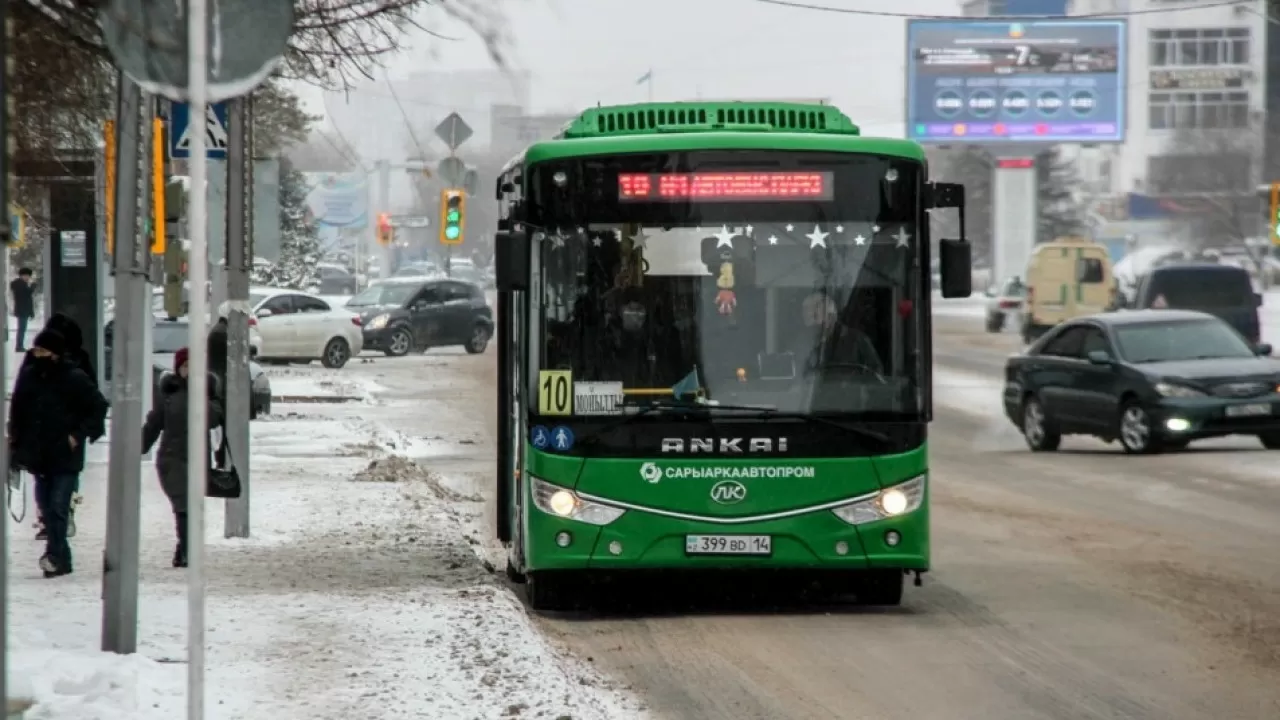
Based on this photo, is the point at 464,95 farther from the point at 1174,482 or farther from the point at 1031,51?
the point at 1031,51

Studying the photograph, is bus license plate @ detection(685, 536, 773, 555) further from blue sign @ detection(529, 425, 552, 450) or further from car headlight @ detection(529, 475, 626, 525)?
blue sign @ detection(529, 425, 552, 450)

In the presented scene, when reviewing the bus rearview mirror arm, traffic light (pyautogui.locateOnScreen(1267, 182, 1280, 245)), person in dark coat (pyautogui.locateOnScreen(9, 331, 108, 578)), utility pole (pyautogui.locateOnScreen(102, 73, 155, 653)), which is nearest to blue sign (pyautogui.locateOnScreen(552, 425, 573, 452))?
the bus rearview mirror arm

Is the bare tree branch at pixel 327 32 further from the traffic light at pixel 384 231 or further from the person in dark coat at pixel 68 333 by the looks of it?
the traffic light at pixel 384 231

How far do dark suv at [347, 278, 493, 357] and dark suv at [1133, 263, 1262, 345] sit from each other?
17.5 m

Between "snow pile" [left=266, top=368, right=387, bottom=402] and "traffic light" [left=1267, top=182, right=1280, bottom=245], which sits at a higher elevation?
"traffic light" [left=1267, top=182, right=1280, bottom=245]

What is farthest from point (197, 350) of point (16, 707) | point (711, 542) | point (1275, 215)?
point (1275, 215)

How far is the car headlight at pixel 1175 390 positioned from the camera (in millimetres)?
22406

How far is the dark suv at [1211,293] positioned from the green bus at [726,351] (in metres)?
25.8

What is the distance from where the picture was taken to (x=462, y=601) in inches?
461

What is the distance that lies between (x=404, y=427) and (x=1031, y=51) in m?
48.5

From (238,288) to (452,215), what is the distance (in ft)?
81.1

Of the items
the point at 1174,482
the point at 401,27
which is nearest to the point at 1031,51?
the point at 1174,482

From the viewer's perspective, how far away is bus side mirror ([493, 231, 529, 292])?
11383mm

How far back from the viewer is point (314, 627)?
10.7 m
